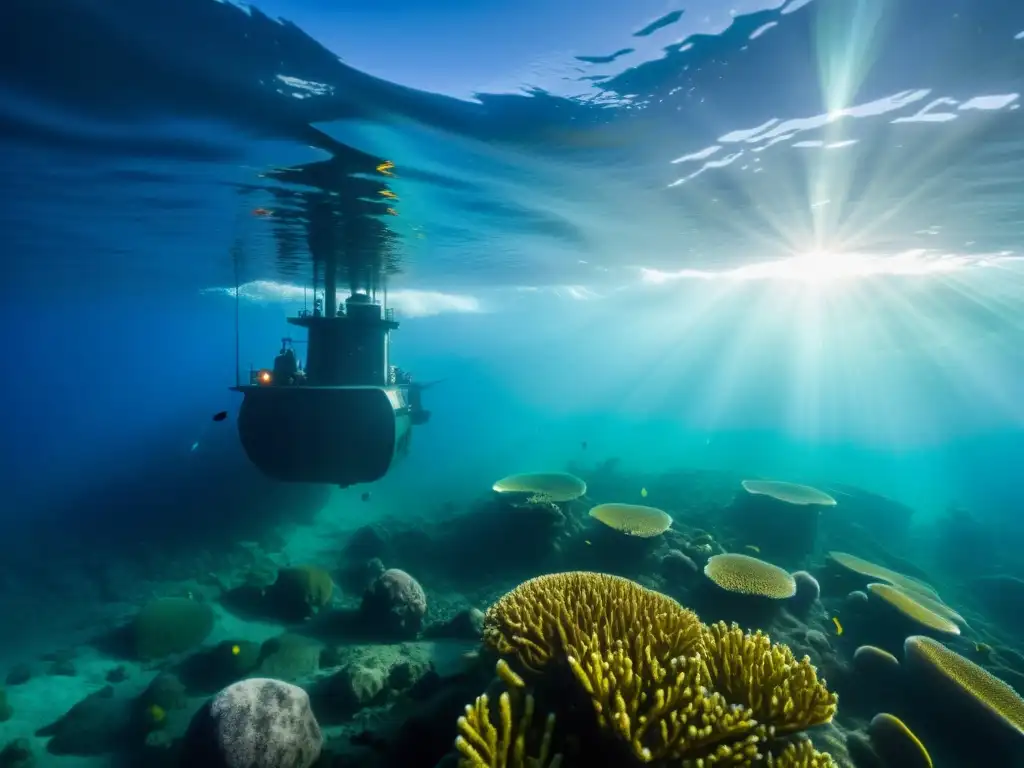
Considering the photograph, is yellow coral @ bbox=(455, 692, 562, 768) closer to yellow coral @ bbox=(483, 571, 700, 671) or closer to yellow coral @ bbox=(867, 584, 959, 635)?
yellow coral @ bbox=(483, 571, 700, 671)

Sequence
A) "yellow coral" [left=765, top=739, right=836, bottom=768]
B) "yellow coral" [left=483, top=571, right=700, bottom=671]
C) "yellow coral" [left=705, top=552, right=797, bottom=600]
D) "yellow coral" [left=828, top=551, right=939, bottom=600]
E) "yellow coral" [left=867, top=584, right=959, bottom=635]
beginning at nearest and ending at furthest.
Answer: "yellow coral" [left=765, top=739, right=836, bottom=768] → "yellow coral" [left=483, top=571, right=700, bottom=671] → "yellow coral" [left=867, top=584, right=959, bottom=635] → "yellow coral" [left=705, top=552, right=797, bottom=600] → "yellow coral" [left=828, top=551, right=939, bottom=600]

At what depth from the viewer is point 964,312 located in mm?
31953

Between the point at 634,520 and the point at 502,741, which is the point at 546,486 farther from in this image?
the point at 502,741

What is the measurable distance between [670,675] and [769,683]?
0.80 m

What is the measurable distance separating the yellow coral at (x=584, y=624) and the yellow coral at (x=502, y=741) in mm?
504

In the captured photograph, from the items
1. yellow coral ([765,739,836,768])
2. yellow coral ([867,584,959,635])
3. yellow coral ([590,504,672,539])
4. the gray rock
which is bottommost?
the gray rock

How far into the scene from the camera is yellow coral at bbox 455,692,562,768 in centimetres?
309

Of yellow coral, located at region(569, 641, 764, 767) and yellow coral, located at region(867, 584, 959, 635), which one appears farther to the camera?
yellow coral, located at region(867, 584, 959, 635)

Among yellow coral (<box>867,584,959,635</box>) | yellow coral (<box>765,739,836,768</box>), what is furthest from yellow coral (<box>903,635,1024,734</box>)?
yellow coral (<box>765,739,836,768</box>)

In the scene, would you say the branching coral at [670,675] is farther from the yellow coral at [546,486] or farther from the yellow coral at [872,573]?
the yellow coral at [872,573]

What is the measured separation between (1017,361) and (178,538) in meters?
79.0

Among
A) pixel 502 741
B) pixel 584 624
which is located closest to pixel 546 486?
pixel 584 624

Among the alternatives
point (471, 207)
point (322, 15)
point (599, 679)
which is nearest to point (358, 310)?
point (471, 207)

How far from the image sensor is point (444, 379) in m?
16.2
